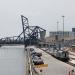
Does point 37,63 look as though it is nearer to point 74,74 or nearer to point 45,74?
point 45,74

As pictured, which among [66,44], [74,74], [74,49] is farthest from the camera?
[66,44]

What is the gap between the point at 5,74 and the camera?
2050 inches

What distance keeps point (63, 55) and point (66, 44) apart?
95.6 metres

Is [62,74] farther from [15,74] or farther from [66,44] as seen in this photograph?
[66,44]

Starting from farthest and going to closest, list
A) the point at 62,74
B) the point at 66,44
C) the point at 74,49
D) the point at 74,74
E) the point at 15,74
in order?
1. the point at 66,44
2. the point at 74,49
3. the point at 15,74
4. the point at 62,74
5. the point at 74,74

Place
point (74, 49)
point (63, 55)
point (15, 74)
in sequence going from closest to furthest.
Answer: point (15, 74) < point (63, 55) < point (74, 49)

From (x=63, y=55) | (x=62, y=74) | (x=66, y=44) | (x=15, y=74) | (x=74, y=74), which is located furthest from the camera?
(x=66, y=44)

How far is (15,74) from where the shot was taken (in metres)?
51.2

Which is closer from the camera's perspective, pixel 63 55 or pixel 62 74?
pixel 62 74

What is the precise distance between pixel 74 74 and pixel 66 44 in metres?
132

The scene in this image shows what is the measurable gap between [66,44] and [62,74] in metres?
129

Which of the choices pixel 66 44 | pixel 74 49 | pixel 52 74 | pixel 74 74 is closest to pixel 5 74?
pixel 52 74

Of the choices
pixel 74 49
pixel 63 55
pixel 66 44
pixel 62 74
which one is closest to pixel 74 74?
pixel 62 74

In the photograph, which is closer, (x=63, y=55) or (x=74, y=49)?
(x=63, y=55)
